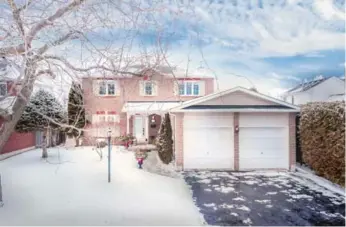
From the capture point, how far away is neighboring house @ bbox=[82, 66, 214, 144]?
64.6 inches

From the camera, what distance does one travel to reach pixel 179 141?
155 inches

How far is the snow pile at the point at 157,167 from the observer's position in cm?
328

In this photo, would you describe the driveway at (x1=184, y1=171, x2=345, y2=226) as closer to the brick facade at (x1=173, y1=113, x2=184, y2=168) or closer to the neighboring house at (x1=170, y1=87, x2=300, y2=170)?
the neighboring house at (x1=170, y1=87, x2=300, y2=170)

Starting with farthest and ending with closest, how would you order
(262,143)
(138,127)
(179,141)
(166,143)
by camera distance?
(166,143)
(179,141)
(262,143)
(138,127)

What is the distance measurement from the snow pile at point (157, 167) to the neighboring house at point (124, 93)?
1268 mm

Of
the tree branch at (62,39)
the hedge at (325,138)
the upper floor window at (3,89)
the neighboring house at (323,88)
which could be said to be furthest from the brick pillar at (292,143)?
the upper floor window at (3,89)

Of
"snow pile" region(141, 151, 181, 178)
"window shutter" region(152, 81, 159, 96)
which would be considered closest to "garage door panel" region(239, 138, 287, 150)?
"snow pile" region(141, 151, 181, 178)

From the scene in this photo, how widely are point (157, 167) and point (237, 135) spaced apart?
120cm

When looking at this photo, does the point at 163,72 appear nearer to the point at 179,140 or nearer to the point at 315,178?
the point at 179,140

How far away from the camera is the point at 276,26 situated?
1701mm

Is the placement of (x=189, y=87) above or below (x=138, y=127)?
above

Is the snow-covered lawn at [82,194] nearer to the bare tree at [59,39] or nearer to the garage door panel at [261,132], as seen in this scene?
the bare tree at [59,39]

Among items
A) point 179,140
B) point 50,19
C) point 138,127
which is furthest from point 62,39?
point 179,140

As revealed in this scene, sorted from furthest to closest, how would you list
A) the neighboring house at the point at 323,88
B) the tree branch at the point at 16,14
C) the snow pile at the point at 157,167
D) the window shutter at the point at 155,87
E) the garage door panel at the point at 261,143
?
the garage door panel at the point at 261,143 → the snow pile at the point at 157,167 → the neighboring house at the point at 323,88 → the window shutter at the point at 155,87 → the tree branch at the point at 16,14
